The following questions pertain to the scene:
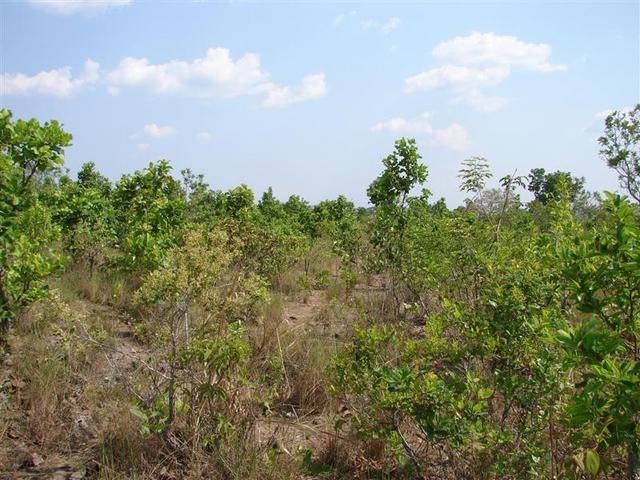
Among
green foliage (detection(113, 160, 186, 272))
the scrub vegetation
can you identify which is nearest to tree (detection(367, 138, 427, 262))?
the scrub vegetation

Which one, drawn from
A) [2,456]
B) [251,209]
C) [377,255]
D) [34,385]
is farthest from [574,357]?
[251,209]

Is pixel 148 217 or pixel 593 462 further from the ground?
pixel 148 217

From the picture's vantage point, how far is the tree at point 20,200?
484 centimetres

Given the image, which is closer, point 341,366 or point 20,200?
point 341,366

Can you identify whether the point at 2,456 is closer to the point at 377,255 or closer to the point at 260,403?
the point at 260,403

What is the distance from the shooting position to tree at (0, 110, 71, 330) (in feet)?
15.9

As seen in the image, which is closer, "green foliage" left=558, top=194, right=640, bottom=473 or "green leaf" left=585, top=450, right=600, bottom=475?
"green foliage" left=558, top=194, right=640, bottom=473

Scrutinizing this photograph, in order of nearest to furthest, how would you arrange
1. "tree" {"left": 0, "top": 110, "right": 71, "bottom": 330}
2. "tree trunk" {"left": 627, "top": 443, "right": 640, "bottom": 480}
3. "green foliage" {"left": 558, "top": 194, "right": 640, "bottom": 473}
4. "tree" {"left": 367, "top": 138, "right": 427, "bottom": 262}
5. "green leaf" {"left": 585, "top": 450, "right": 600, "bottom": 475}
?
"green foliage" {"left": 558, "top": 194, "right": 640, "bottom": 473} → "green leaf" {"left": 585, "top": 450, "right": 600, "bottom": 475} → "tree trunk" {"left": 627, "top": 443, "right": 640, "bottom": 480} → "tree" {"left": 0, "top": 110, "right": 71, "bottom": 330} → "tree" {"left": 367, "top": 138, "right": 427, "bottom": 262}

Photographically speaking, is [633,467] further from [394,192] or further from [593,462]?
[394,192]

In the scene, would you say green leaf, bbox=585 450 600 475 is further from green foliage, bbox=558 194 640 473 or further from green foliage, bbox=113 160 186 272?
green foliage, bbox=113 160 186 272

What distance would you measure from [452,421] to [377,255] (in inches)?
202

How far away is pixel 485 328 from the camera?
2.96m

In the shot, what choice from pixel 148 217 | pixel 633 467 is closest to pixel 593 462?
pixel 633 467

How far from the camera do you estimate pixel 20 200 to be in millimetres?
4938
